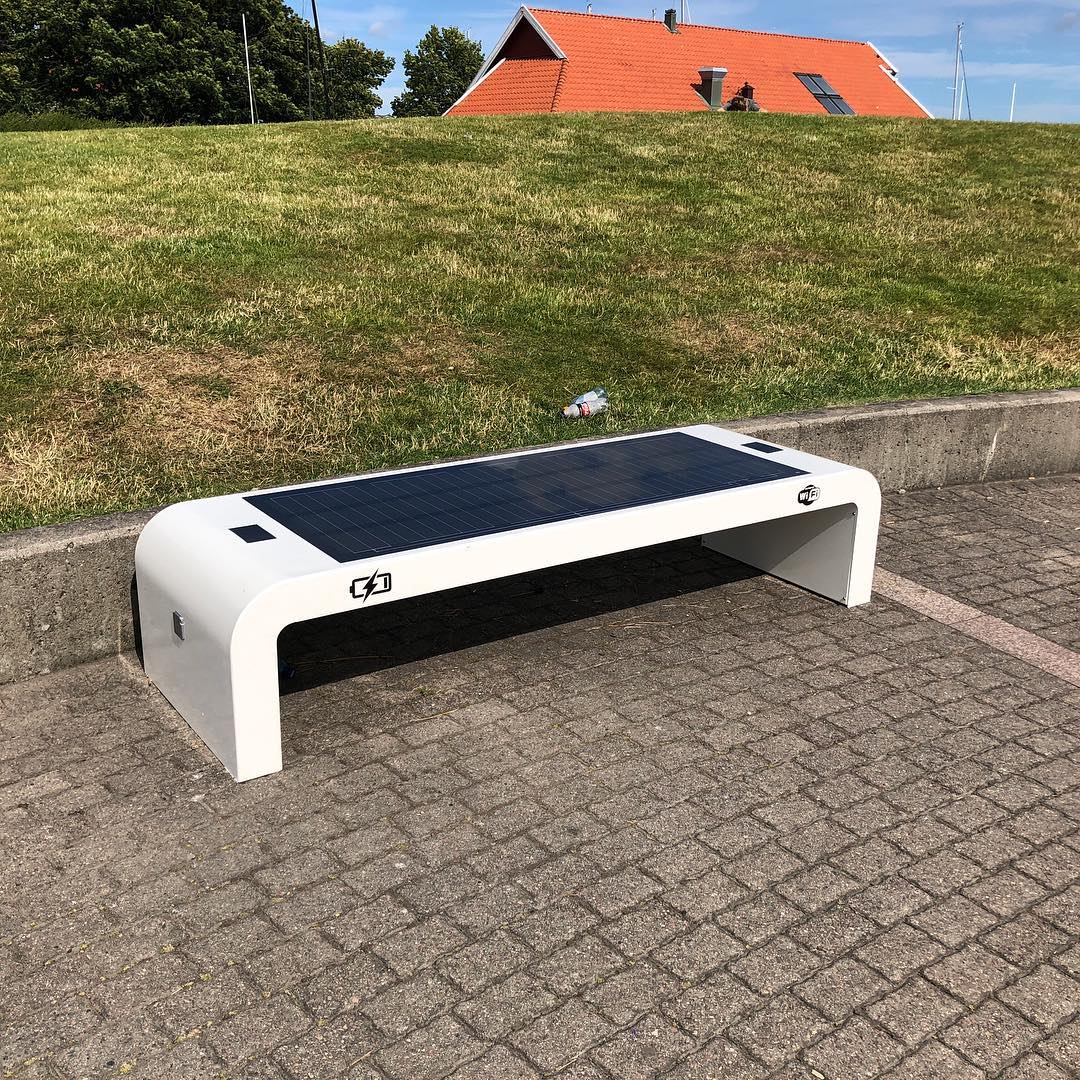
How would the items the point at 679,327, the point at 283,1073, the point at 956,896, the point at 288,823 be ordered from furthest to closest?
the point at 679,327, the point at 288,823, the point at 956,896, the point at 283,1073

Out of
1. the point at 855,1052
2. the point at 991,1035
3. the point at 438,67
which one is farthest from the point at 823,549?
the point at 438,67

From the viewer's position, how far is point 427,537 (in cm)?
448

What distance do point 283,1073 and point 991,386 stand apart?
7346 mm

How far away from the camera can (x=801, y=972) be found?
3213 millimetres

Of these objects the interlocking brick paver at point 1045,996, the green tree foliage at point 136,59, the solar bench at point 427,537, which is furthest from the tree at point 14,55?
the interlocking brick paver at point 1045,996

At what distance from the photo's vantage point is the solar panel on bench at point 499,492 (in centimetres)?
454

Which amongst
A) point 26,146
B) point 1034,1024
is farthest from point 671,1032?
point 26,146

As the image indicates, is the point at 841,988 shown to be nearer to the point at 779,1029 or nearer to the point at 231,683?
the point at 779,1029

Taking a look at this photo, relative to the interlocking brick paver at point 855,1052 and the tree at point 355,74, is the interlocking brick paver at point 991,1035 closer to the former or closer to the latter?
the interlocking brick paver at point 855,1052

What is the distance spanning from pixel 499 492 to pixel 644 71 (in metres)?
32.2

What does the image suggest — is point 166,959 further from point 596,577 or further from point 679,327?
point 679,327

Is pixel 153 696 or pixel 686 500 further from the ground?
pixel 686 500

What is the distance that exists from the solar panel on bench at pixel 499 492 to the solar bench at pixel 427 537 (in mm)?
11

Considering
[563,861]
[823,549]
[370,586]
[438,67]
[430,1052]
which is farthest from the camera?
[438,67]
